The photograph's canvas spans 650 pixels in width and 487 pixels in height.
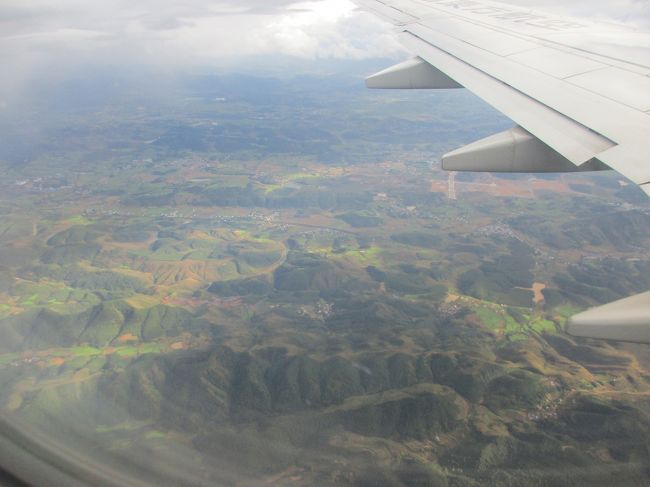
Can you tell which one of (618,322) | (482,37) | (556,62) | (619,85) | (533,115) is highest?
(482,37)

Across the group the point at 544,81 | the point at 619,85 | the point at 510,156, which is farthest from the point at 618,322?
the point at 544,81

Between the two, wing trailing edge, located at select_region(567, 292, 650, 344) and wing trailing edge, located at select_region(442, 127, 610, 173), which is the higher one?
wing trailing edge, located at select_region(442, 127, 610, 173)

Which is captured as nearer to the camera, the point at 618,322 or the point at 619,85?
the point at 618,322

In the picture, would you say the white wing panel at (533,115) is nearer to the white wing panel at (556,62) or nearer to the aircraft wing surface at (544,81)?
the aircraft wing surface at (544,81)

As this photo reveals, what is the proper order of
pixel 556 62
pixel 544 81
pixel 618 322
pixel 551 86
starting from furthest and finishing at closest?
pixel 556 62 → pixel 544 81 → pixel 551 86 → pixel 618 322

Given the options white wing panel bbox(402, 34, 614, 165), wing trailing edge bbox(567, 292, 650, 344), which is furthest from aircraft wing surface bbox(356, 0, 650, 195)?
wing trailing edge bbox(567, 292, 650, 344)

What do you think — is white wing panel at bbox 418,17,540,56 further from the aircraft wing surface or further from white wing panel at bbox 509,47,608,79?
white wing panel at bbox 509,47,608,79

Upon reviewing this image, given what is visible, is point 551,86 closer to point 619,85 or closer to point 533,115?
point 619,85

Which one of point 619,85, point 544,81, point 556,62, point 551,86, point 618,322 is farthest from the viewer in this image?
point 556,62

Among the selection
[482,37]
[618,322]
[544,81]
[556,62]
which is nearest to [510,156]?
[544,81]

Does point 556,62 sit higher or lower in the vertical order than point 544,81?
higher
